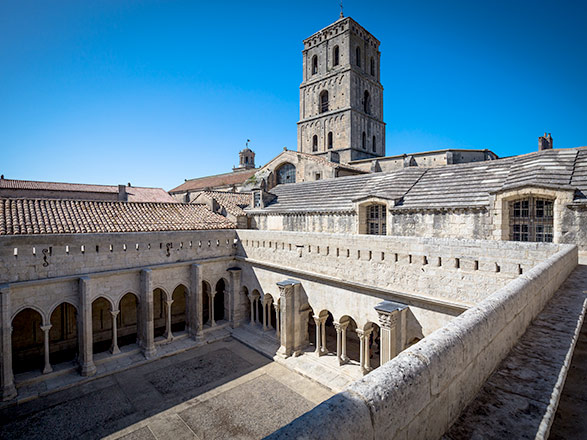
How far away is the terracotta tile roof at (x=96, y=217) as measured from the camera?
1303cm

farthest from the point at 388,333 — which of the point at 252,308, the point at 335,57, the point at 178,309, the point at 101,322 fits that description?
the point at 335,57

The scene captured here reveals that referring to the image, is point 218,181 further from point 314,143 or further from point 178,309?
point 178,309

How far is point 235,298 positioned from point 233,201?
890 centimetres

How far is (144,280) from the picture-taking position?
14.6m

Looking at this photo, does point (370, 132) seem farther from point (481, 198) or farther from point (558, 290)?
point (558, 290)

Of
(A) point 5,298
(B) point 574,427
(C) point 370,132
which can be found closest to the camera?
(B) point 574,427

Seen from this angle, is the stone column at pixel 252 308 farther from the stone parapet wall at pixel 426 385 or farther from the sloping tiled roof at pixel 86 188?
the sloping tiled roof at pixel 86 188

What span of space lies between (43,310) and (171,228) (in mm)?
6216

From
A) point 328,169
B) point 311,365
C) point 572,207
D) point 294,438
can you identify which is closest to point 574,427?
point 294,438

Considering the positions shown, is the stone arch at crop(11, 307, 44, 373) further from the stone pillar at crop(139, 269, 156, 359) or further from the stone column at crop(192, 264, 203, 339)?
the stone column at crop(192, 264, 203, 339)

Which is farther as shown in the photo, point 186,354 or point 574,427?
point 186,354

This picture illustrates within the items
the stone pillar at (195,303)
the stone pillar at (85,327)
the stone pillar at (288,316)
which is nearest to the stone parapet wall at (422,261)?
the stone pillar at (288,316)

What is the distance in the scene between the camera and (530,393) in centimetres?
283

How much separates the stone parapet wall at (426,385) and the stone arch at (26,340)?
58.6 feet
